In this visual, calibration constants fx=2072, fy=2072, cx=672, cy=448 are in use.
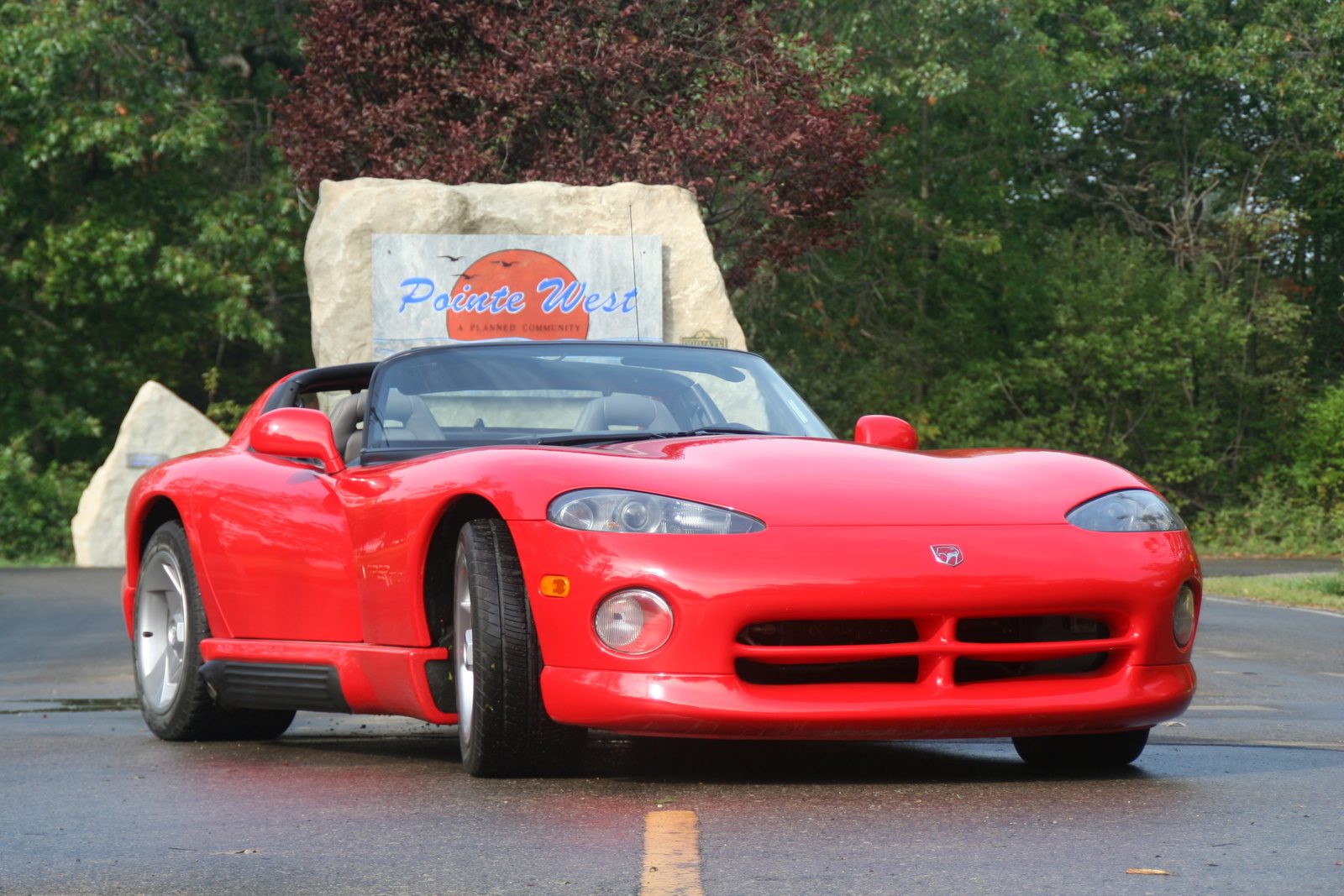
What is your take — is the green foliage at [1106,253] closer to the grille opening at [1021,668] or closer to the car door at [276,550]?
the car door at [276,550]

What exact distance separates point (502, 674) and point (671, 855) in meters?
1.14

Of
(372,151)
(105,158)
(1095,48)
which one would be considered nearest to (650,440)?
(372,151)

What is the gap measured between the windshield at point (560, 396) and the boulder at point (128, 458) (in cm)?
1651

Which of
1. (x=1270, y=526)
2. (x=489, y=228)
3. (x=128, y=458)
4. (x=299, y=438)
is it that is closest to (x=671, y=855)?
(x=299, y=438)

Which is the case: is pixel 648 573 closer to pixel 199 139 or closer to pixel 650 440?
pixel 650 440

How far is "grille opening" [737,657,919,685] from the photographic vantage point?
16.9 ft

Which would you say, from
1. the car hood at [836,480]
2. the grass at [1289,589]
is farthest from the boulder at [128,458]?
the car hood at [836,480]

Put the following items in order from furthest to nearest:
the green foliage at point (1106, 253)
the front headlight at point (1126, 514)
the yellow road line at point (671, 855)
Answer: the green foliage at point (1106, 253)
the front headlight at point (1126, 514)
the yellow road line at point (671, 855)

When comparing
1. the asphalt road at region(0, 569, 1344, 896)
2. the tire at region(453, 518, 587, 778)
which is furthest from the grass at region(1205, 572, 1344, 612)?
the tire at region(453, 518, 587, 778)

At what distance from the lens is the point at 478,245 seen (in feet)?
54.2

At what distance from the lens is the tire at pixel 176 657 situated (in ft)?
22.9

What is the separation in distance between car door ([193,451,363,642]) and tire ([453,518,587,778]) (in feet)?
2.73

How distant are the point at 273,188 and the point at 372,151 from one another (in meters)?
9.05

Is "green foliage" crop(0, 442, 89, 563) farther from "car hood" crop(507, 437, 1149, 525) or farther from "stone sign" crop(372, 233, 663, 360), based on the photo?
"car hood" crop(507, 437, 1149, 525)
